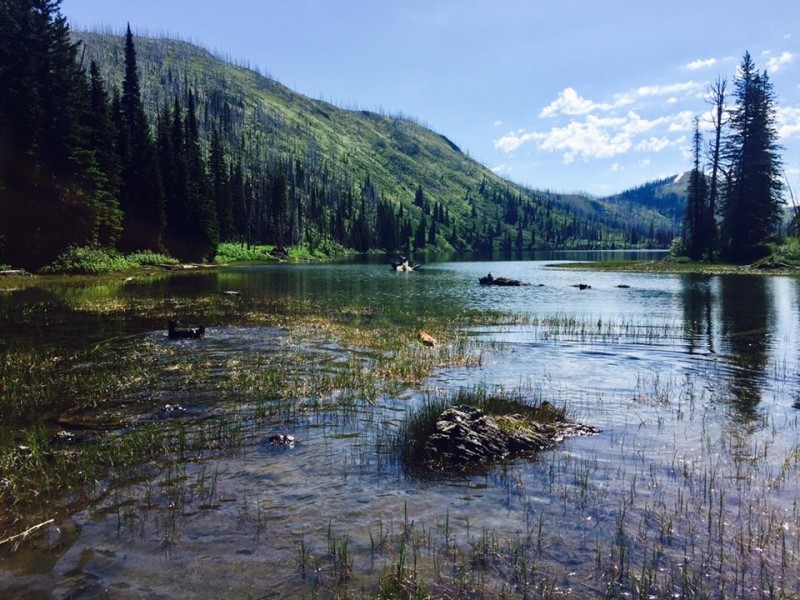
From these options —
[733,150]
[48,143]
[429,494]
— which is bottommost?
[429,494]

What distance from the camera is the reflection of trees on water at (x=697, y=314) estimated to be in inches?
995

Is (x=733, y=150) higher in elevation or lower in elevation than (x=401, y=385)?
higher

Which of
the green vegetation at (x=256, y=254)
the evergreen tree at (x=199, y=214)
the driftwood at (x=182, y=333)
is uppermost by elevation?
the evergreen tree at (x=199, y=214)

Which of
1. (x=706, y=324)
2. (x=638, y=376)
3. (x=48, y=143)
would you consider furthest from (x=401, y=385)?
(x=48, y=143)

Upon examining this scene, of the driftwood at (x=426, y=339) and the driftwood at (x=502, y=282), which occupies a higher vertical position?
the driftwood at (x=502, y=282)

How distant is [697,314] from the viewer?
111 feet

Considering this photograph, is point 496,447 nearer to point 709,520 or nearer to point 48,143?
point 709,520

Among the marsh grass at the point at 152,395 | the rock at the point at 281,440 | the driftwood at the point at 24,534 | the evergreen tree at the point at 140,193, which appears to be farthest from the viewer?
the evergreen tree at the point at 140,193

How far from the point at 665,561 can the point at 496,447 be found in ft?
14.2

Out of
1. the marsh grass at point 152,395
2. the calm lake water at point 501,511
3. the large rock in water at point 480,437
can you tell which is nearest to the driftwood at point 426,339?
the marsh grass at point 152,395

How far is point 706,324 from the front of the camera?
2994 centimetres

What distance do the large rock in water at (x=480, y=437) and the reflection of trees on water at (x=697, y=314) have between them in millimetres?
14675

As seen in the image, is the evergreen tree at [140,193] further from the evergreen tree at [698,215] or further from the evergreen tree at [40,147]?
the evergreen tree at [698,215]

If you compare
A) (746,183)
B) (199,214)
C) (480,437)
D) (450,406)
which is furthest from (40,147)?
(746,183)
